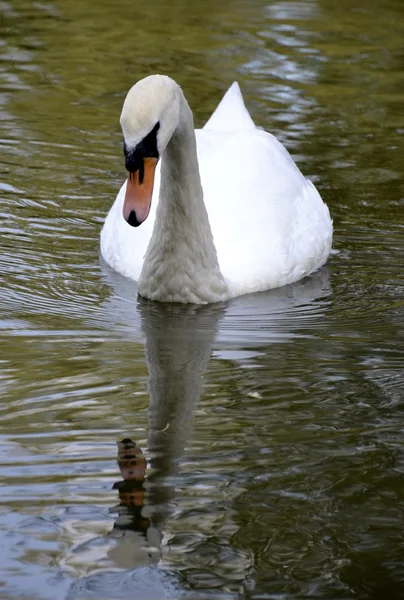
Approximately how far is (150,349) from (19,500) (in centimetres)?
195

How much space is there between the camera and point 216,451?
5387mm

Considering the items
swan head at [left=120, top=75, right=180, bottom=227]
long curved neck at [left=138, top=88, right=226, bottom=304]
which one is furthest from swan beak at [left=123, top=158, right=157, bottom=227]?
long curved neck at [left=138, top=88, right=226, bottom=304]

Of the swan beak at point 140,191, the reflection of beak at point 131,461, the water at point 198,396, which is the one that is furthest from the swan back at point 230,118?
the reflection of beak at point 131,461

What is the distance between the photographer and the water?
181 inches

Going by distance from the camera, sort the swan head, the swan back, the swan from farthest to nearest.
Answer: the swan back, the swan, the swan head

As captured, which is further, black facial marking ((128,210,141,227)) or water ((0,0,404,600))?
black facial marking ((128,210,141,227))

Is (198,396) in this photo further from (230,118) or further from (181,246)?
(230,118)

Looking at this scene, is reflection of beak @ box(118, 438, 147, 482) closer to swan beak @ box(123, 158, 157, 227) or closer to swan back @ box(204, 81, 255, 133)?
swan beak @ box(123, 158, 157, 227)

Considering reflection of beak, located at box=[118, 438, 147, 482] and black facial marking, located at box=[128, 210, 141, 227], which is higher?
black facial marking, located at box=[128, 210, 141, 227]

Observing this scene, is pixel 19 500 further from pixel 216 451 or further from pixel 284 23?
pixel 284 23

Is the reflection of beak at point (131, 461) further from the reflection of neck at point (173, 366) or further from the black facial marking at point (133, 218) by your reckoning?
the black facial marking at point (133, 218)

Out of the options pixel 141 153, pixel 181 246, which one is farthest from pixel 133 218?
pixel 181 246

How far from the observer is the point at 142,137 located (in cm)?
624

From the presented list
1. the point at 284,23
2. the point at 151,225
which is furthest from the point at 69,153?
the point at 284,23
